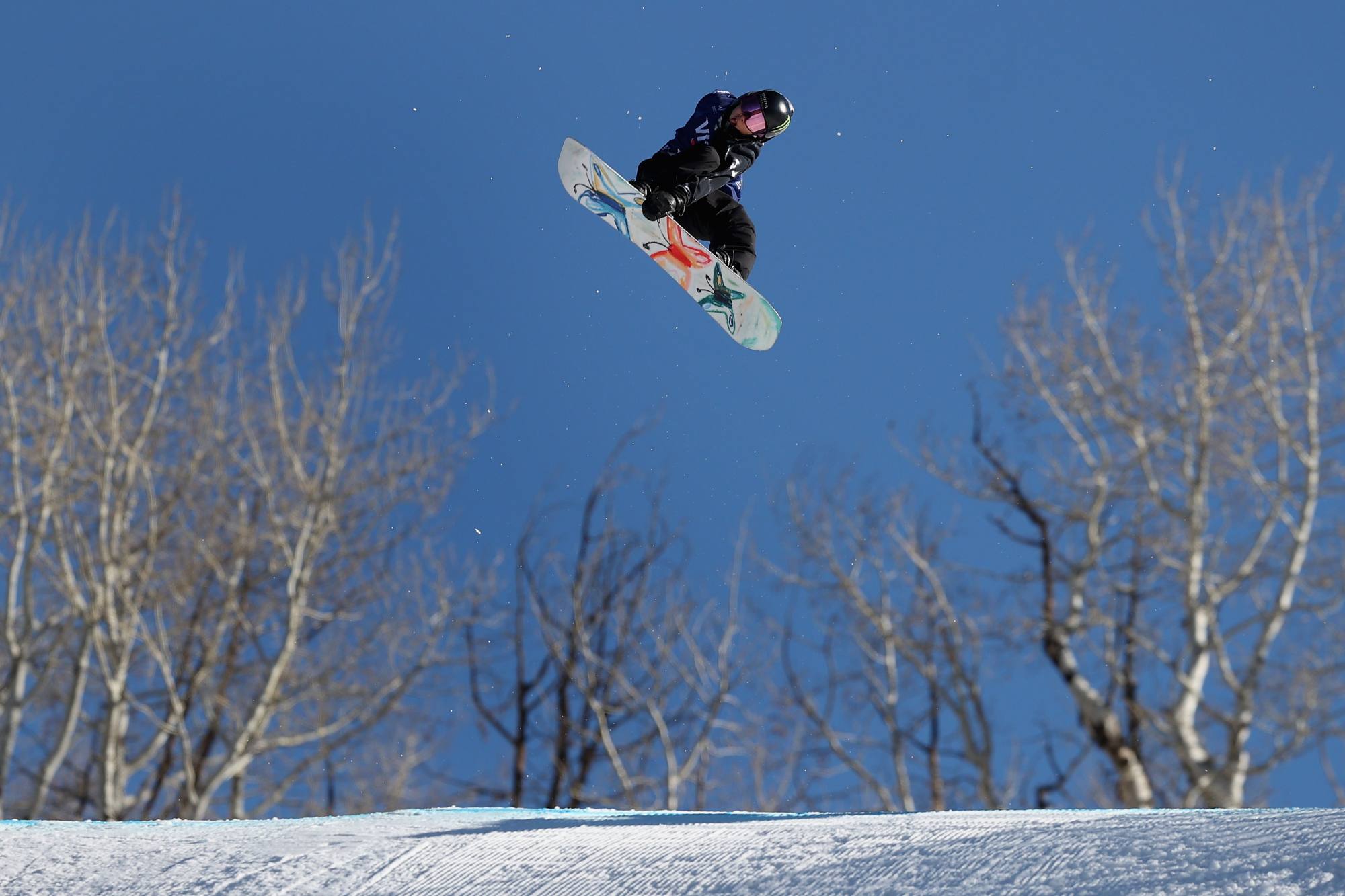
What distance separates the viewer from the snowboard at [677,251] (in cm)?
719

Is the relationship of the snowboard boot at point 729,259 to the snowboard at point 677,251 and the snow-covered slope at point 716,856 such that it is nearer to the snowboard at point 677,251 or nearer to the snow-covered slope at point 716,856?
the snowboard at point 677,251

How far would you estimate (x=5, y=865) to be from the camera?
3.76 m

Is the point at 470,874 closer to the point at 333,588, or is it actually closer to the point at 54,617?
the point at 333,588

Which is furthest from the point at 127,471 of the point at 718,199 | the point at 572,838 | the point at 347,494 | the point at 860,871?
the point at 860,871

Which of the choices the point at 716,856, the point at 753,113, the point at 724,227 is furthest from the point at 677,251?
the point at 716,856

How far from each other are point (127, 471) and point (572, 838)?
8943 mm

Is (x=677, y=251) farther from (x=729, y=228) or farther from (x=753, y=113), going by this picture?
(x=753, y=113)

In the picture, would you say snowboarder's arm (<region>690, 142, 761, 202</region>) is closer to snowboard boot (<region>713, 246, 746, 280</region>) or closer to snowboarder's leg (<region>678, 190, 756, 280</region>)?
snowboarder's leg (<region>678, 190, 756, 280</region>)

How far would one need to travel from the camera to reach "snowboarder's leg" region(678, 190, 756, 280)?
23.1ft

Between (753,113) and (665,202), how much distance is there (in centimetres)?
64

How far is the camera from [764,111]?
20.7 feet

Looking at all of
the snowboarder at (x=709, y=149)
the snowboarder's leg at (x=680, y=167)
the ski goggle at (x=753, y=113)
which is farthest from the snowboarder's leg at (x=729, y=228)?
the ski goggle at (x=753, y=113)

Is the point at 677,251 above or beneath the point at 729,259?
above

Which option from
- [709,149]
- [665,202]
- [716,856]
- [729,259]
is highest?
[709,149]
